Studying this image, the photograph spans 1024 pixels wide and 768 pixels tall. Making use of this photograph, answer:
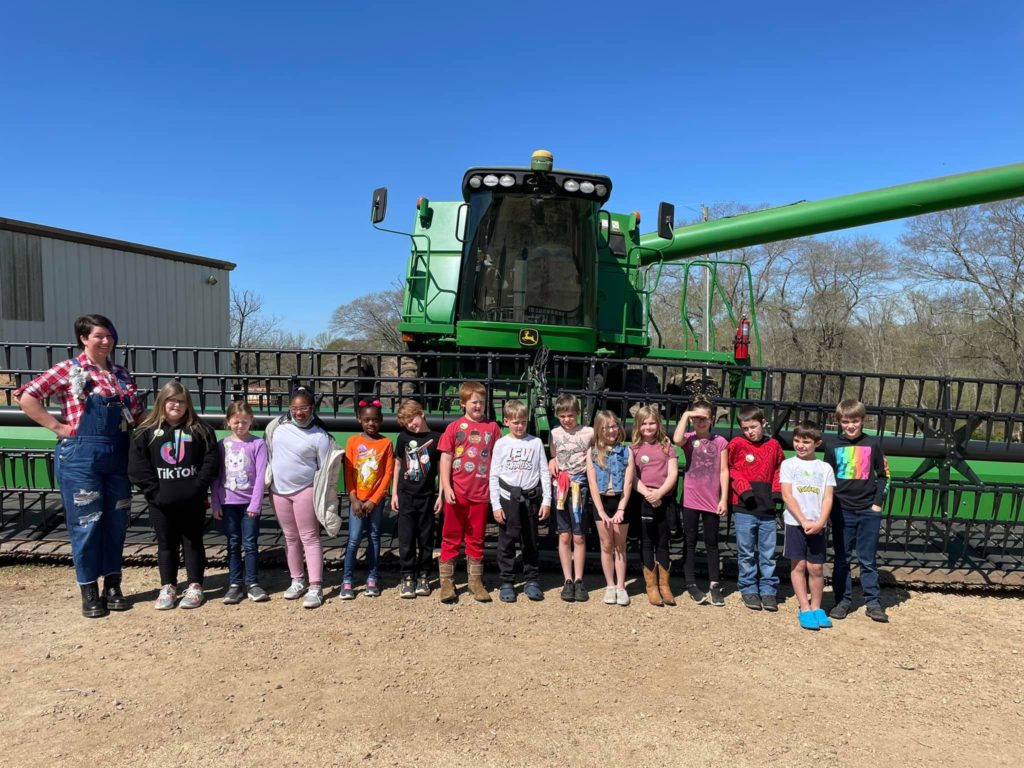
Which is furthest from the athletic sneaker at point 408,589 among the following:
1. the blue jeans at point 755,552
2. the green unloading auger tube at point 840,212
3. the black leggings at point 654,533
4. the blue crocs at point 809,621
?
the green unloading auger tube at point 840,212

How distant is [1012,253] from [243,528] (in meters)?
27.3

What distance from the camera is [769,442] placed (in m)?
4.21

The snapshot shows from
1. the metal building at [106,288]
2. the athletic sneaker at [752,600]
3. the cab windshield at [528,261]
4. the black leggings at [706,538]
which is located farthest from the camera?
the metal building at [106,288]

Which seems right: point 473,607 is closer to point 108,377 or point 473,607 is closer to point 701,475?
point 701,475

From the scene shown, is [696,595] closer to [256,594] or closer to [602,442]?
[602,442]

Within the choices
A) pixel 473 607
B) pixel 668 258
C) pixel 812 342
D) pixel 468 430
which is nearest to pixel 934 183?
pixel 668 258

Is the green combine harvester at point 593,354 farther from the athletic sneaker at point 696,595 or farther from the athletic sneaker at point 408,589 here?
the athletic sneaker at point 408,589

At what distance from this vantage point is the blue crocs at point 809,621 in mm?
3832

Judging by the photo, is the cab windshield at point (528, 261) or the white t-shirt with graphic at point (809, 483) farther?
the cab windshield at point (528, 261)

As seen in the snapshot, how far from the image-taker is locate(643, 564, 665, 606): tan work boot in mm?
4145

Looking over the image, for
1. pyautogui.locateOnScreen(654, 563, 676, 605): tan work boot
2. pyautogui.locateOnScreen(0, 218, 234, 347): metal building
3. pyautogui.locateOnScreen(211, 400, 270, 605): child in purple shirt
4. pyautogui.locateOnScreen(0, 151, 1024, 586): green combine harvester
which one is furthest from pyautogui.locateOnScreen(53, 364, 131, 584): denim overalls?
pyautogui.locateOnScreen(0, 218, 234, 347): metal building

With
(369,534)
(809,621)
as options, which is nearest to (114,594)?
(369,534)

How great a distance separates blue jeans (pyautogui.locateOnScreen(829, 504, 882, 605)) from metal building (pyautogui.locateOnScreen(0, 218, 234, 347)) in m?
19.0

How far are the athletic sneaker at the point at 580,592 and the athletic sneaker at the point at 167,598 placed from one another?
2516mm
